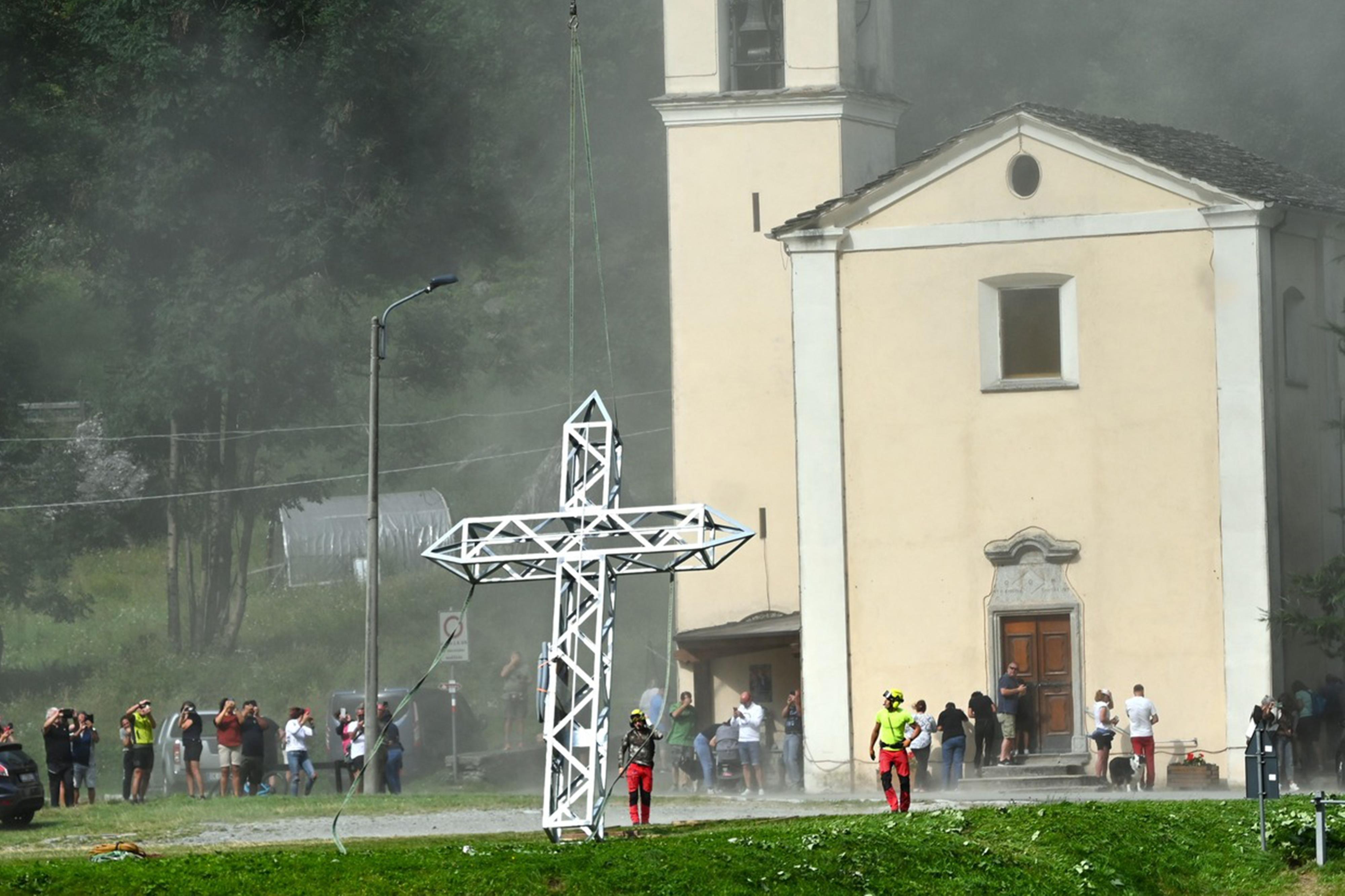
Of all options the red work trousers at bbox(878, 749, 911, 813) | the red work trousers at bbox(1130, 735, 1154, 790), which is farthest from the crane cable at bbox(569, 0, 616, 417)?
the red work trousers at bbox(878, 749, 911, 813)

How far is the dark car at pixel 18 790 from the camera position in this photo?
30.2m

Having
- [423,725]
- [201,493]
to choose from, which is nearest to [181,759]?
[423,725]

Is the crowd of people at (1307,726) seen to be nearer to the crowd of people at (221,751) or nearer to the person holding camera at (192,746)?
the crowd of people at (221,751)

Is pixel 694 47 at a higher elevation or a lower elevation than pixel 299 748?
higher

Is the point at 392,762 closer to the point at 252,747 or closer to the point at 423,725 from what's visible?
the point at 252,747

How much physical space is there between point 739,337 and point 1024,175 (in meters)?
5.97

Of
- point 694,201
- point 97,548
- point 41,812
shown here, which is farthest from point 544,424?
point 41,812

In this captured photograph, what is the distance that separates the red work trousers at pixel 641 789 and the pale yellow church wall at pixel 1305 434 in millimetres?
11867

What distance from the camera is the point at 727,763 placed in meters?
37.0

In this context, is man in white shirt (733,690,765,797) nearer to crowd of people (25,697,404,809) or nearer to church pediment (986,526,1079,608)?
church pediment (986,526,1079,608)

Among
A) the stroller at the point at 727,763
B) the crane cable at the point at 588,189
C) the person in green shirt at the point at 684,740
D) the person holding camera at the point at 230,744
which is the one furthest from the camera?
the crane cable at the point at 588,189

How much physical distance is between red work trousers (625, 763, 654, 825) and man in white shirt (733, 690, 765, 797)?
10209mm

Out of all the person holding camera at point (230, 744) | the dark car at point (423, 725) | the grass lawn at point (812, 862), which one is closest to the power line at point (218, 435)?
the dark car at point (423, 725)

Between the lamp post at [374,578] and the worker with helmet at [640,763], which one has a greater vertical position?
the lamp post at [374,578]
